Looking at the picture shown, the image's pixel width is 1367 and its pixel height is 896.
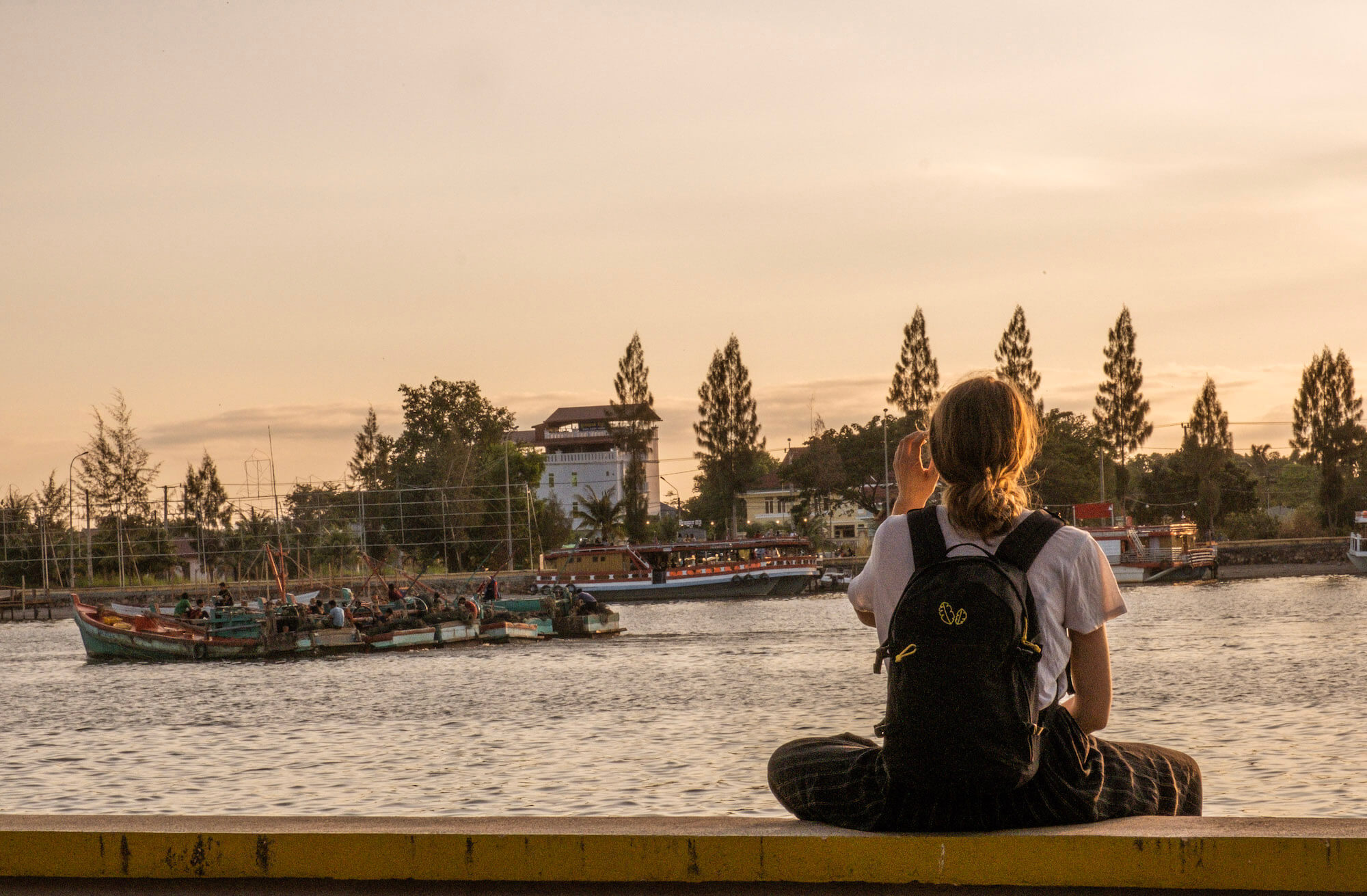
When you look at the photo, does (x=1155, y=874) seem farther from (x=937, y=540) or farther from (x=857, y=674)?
(x=857, y=674)

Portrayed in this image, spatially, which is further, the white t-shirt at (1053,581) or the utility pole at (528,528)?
the utility pole at (528,528)

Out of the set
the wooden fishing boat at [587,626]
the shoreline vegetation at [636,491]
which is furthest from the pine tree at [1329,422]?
the wooden fishing boat at [587,626]

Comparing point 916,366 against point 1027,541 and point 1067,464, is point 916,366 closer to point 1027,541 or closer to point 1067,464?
point 1067,464

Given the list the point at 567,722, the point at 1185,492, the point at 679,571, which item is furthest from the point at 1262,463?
the point at 567,722

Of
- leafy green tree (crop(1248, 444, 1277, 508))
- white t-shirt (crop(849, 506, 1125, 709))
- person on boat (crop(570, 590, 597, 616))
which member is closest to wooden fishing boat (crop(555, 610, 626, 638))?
person on boat (crop(570, 590, 597, 616))

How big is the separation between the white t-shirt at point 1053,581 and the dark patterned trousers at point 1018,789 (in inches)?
6.2

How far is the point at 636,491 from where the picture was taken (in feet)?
264

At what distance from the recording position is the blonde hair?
288cm

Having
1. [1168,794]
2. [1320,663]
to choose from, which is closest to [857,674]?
[1320,663]

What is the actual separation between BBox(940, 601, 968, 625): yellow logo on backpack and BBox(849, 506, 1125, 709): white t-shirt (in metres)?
0.14

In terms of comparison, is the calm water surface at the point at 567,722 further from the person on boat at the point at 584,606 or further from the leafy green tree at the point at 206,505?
the leafy green tree at the point at 206,505

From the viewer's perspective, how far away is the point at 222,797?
13094 mm

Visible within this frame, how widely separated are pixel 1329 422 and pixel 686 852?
284 ft

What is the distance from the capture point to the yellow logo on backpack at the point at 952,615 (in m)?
2.81
